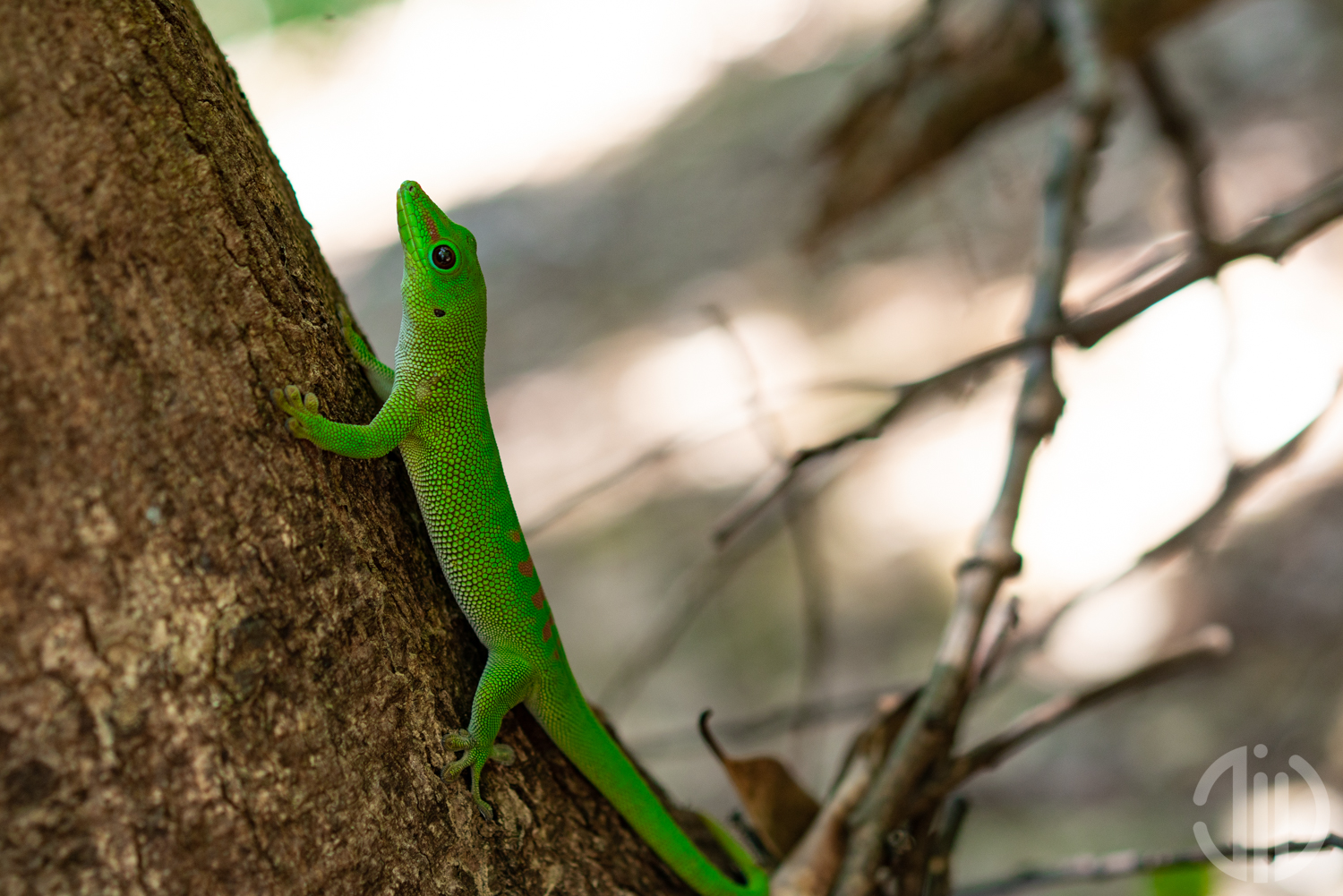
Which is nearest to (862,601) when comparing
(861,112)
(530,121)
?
(861,112)

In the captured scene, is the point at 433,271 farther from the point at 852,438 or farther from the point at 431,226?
the point at 852,438

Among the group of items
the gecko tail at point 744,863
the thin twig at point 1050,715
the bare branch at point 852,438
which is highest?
the bare branch at point 852,438

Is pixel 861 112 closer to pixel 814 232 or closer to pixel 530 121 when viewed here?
pixel 814 232

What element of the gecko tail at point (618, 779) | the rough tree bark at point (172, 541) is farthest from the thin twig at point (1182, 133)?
the rough tree bark at point (172, 541)

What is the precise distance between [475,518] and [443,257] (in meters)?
0.63

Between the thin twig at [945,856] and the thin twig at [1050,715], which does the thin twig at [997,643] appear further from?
the thin twig at [945,856]

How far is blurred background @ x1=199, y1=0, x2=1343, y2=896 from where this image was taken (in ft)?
12.7

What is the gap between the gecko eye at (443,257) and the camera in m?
2.07

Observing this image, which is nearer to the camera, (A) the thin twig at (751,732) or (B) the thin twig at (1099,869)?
(B) the thin twig at (1099,869)

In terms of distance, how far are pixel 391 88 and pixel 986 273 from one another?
10.1 m

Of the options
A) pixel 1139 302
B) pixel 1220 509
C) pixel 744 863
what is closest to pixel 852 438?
pixel 1139 302

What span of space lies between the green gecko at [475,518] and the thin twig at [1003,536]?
0.29 m

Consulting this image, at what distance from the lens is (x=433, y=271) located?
2072 millimetres

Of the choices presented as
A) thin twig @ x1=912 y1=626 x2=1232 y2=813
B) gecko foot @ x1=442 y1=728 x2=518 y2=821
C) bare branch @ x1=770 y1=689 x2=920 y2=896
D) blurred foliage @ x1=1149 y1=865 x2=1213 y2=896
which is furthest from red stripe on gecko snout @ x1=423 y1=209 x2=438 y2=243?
blurred foliage @ x1=1149 y1=865 x2=1213 y2=896
